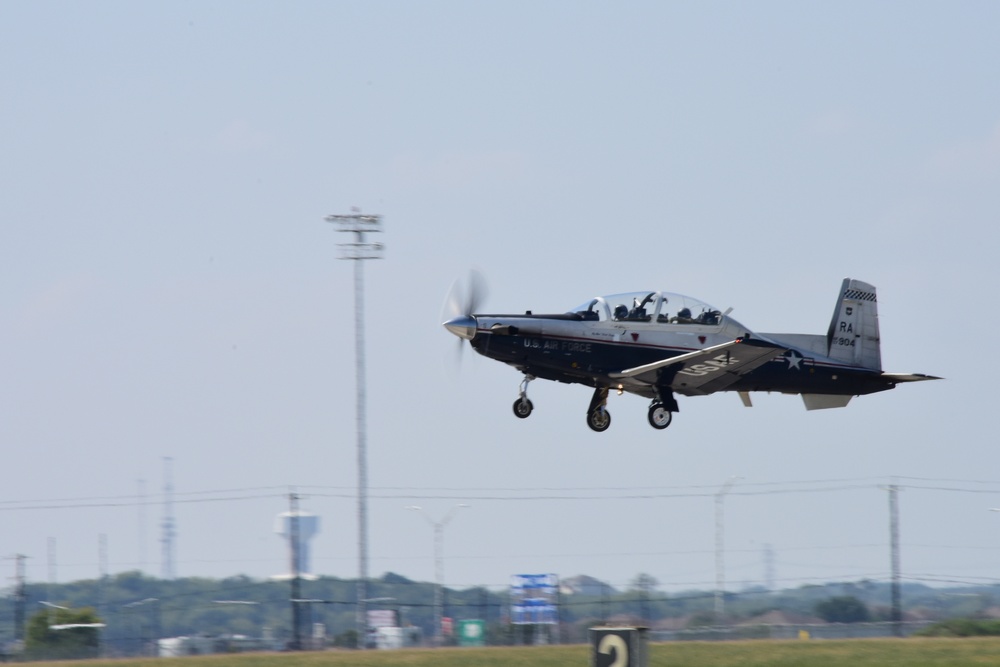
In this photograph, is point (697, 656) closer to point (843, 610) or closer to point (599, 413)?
point (599, 413)

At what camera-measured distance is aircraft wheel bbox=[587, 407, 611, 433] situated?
34.4 meters

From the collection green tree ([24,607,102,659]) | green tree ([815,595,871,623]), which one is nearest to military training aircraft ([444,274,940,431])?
green tree ([24,607,102,659])

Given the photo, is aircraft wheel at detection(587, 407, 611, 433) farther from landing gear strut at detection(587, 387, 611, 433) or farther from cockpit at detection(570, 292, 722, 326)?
cockpit at detection(570, 292, 722, 326)

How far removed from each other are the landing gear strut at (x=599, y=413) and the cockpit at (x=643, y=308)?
7.39ft

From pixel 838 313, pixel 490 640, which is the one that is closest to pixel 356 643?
pixel 490 640

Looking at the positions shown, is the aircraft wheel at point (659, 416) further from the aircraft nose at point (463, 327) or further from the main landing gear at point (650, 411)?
the aircraft nose at point (463, 327)

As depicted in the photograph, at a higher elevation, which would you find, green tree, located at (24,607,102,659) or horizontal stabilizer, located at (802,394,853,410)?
horizontal stabilizer, located at (802,394,853,410)

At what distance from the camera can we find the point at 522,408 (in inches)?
1313

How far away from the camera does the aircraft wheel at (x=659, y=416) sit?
113 feet

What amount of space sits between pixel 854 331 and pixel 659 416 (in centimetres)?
620

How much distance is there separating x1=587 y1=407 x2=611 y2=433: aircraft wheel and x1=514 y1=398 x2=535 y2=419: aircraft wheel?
1879 mm

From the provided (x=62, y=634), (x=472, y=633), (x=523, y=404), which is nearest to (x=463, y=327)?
(x=523, y=404)

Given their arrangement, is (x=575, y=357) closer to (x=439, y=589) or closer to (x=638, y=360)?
(x=638, y=360)

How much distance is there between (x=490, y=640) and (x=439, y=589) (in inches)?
555
